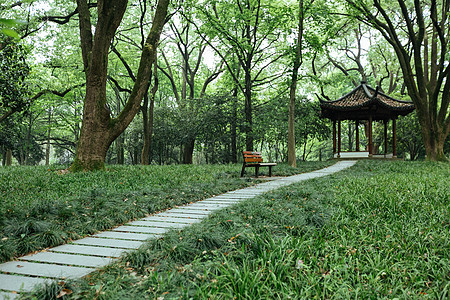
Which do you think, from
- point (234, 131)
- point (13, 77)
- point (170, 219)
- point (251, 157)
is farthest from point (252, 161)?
point (13, 77)

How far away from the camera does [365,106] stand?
17.3 metres

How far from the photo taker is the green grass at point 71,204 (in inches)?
122

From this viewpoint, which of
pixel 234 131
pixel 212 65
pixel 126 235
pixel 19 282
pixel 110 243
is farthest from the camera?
pixel 212 65

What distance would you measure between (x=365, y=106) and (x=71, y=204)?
16.7m

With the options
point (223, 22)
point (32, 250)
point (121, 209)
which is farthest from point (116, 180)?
point (223, 22)

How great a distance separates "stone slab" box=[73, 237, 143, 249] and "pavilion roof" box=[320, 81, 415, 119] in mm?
16199

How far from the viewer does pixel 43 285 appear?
2094 millimetres

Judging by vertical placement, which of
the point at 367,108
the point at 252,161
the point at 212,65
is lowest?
the point at 252,161

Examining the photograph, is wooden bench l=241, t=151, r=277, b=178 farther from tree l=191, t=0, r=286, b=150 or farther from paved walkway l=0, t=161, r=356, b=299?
tree l=191, t=0, r=286, b=150

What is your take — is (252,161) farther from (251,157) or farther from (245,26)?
(245,26)

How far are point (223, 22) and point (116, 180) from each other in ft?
37.2

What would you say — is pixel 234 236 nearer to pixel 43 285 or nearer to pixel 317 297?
pixel 317 297

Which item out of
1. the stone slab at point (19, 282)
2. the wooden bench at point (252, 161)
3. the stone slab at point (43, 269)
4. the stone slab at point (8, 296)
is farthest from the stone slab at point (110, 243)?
the wooden bench at point (252, 161)

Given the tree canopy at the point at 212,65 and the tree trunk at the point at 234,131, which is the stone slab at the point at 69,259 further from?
the tree trunk at the point at 234,131
